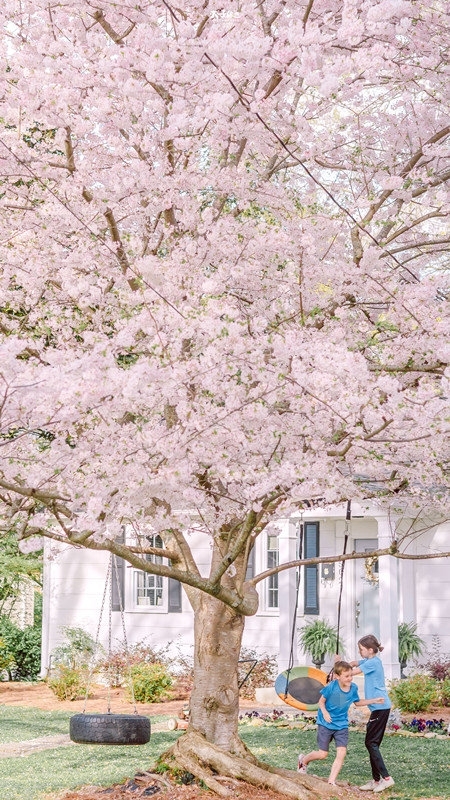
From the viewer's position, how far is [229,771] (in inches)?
325

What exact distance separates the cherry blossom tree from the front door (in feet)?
29.5

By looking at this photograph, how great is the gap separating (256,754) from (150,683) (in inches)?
210

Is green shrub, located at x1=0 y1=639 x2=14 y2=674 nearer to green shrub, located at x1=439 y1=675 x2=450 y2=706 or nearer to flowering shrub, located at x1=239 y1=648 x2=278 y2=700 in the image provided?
flowering shrub, located at x1=239 y1=648 x2=278 y2=700

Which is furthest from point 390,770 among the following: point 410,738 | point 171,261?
point 171,261

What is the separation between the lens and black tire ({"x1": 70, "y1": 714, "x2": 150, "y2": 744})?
8.44 m

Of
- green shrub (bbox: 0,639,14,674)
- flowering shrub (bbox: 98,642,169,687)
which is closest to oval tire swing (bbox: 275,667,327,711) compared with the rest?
flowering shrub (bbox: 98,642,169,687)

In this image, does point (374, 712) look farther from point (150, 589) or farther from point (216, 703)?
point (150, 589)

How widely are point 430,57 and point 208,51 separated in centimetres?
210

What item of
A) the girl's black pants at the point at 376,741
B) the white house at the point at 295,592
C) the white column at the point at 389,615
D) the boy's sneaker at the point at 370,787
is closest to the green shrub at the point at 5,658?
the white house at the point at 295,592

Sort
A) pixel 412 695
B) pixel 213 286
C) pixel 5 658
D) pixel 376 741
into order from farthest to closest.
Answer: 1. pixel 5 658
2. pixel 412 695
3. pixel 376 741
4. pixel 213 286

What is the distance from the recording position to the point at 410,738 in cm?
1211

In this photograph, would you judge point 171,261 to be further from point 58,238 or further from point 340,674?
point 340,674

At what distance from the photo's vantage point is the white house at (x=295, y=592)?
16.5m

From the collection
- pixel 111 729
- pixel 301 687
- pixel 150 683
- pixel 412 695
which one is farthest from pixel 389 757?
pixel 150 683
